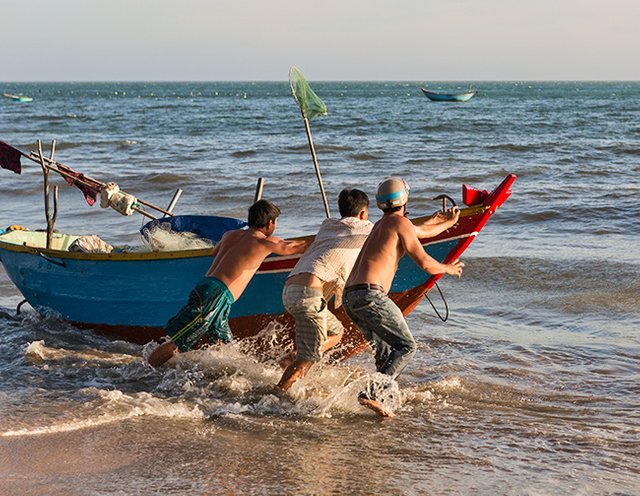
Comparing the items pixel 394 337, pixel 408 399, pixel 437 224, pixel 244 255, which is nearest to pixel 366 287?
pixel 394 337

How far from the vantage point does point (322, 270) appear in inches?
221

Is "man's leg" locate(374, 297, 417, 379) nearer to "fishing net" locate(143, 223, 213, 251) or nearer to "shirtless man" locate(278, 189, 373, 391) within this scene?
"shirtless man" locate(278, 189, 373, 391)

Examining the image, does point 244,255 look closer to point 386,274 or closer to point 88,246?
point 386,274

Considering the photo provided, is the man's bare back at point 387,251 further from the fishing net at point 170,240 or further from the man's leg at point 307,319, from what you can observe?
the fishing net at point 170,240

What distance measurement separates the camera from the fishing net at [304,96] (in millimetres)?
6824

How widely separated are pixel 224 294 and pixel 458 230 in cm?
163

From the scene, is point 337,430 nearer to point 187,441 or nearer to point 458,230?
point 187,441

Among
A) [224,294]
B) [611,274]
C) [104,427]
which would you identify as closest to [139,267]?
[224,294]

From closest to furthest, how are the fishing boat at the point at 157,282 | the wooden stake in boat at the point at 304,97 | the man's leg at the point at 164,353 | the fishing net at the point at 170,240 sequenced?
the fishing boat at the point at 157,282
the man's leg at the point at 164,353
the wooden stake in boat at the point at 304,97
the fishing net at the point at 170,240

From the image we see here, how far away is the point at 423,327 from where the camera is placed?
8.34 metres

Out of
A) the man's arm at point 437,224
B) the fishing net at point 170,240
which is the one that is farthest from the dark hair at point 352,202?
the fishing net at point 170,240

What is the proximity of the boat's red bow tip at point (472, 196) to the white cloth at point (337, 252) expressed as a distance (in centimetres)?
75

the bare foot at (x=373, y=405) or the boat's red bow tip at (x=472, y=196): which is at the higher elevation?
the boat's red bow tip at (x=472, y=196)

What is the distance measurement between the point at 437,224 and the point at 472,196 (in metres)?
0.45
